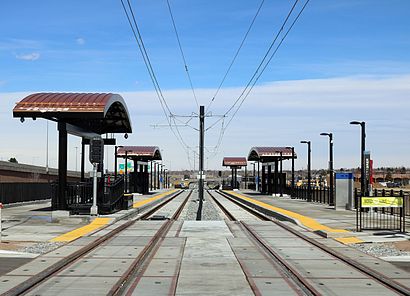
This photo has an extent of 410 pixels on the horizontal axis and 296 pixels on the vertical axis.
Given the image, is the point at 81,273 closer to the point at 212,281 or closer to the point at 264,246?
the point at 212,281

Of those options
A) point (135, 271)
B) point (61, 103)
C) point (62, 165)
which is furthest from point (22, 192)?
point (135, 271)

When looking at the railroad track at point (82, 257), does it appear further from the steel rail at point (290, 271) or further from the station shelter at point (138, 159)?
the station shelter at point (138, 159)

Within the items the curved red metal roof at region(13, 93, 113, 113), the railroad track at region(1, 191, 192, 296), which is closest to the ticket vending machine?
the curved red metal roof at region(13, 93, 113, 113)

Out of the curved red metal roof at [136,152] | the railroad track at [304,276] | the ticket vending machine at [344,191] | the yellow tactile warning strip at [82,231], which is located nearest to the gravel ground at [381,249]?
the railroad track at [304,276]

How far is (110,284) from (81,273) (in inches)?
52.4

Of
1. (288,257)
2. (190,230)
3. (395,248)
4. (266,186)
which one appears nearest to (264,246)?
(288,257)

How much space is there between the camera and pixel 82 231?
19.1 metres

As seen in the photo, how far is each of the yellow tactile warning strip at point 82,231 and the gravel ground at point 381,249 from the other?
324 inches

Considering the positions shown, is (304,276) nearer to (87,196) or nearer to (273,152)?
(87,196)

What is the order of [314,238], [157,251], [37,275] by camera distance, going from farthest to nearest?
[314,238] < [157,251] < [37,275]

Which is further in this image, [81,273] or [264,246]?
[264,246]

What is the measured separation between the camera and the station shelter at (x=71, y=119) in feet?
73.9

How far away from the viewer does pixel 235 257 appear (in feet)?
43.4

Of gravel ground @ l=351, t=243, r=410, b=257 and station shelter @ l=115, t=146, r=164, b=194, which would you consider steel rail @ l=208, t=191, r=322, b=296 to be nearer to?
gravel ground @ l=351, t=243, r=410, b=257
